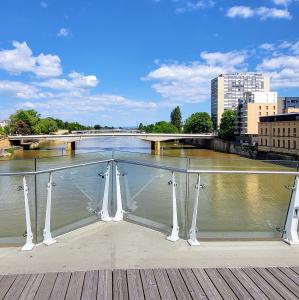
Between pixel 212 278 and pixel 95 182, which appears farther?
pixel 95 182

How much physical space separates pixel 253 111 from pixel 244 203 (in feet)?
258

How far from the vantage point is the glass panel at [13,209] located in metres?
4.23

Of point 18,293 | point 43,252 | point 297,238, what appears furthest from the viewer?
point 297,238

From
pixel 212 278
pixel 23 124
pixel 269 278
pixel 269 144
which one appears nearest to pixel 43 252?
pixel 212 278

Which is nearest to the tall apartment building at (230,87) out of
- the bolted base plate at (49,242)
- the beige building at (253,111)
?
the beige building at (253,111)

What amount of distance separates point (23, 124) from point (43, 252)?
94486mm

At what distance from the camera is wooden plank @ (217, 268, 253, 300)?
9.36 feet

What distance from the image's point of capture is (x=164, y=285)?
3020 millimetres

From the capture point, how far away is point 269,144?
214 feet

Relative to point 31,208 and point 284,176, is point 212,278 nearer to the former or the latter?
point 284,176

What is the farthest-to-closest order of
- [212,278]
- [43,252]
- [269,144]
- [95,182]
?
[269,144]
[95,182]
[43,252]
[212,278]

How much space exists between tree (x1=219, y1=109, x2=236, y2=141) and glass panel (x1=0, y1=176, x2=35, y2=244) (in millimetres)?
75399

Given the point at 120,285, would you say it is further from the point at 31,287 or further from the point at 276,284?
the point at 276,284

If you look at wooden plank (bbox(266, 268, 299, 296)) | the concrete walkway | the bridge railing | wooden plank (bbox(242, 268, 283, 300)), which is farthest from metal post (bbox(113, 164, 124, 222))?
wooden plank (bbox(266, 268, 299, 296))
